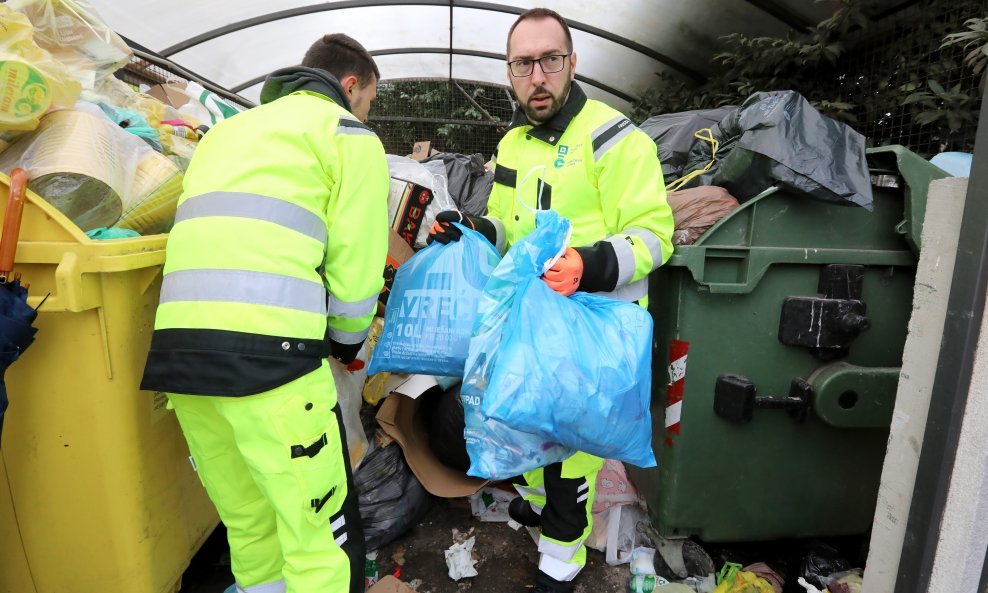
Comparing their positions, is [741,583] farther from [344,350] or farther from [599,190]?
[344,350]

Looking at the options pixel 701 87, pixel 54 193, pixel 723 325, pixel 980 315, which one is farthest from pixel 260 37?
pixel 980 315

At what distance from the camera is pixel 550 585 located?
1.92m

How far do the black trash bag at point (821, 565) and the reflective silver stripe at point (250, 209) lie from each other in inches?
83.4

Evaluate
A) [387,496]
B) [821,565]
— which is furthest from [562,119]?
[821,565]

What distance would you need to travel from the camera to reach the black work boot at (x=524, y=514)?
2.19m

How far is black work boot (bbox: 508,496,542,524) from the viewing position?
2.19m

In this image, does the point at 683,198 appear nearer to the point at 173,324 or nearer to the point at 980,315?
the point at 980,315

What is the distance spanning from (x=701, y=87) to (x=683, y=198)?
4170 millimetres

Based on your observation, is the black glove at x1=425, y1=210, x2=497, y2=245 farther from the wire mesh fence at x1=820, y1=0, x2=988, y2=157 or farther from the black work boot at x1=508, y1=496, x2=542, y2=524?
the wire mesh fence at x1=820, y1=0, x2=988, y2=157

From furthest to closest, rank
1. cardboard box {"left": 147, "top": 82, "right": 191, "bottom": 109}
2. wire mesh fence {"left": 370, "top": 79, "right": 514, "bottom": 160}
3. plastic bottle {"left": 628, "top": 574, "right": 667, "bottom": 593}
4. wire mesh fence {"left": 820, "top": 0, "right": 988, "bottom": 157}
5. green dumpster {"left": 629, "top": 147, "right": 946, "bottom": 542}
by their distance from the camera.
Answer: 1. wire mesh fence {"left": 370, "top": 79, "right": 514, "bottom": 160}
2. cardboard box {"left": 147, "top": 82, "right": 191, "bottom": 109}
3. wire mesh fence {"left": 820, "top": 0, "right": 988, "bottom": 157}
4. plastic bottle {"left": 628, "top": 574, "right": 667, "bottom": 593}
5. green dumpster {"left": 629, "top": 147, "right": 946, "bottom": 542}

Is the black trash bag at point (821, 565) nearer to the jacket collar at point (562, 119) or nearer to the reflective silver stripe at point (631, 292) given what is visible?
the reflective silver stripe at point (631, 292)

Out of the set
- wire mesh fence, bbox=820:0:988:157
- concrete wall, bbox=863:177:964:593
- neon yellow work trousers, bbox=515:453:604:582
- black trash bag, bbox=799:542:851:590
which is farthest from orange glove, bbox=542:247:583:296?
wire mesh fence, bbox=820:0:988:157

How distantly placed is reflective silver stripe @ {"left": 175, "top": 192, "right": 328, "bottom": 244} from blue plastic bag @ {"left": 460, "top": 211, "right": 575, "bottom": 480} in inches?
22.0

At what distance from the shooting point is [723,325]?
180 centimetres
